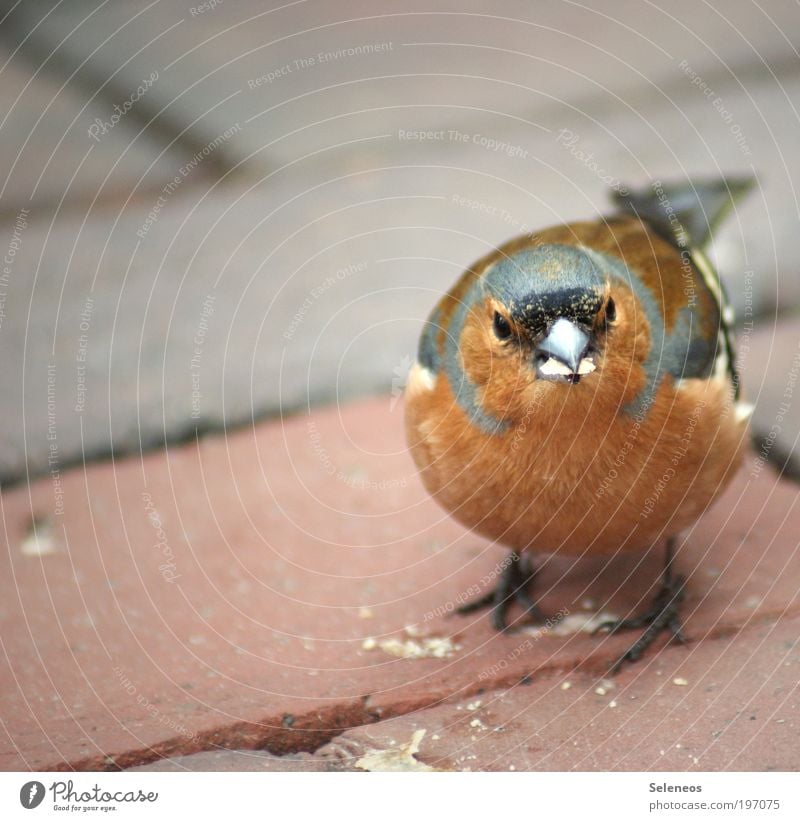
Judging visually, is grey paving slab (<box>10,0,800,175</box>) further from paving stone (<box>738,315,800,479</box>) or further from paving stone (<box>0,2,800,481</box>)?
paving stone (<box>738,315,800,479</box>)

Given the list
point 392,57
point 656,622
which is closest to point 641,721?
point 656,622

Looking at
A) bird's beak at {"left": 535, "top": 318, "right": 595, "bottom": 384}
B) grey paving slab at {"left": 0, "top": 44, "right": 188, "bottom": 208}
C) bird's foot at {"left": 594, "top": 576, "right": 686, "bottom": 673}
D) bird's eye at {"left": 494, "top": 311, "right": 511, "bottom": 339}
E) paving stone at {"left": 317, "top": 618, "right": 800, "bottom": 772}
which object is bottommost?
paving stone at {"left": 317, "top": 618, "right": 800, "bottom": 772}

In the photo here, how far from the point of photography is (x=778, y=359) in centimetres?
336

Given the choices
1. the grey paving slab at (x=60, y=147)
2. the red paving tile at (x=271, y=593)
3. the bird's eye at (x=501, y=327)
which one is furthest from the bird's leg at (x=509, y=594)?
the grey paving slab at (x=60, y=147)

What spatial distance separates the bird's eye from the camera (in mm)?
2018

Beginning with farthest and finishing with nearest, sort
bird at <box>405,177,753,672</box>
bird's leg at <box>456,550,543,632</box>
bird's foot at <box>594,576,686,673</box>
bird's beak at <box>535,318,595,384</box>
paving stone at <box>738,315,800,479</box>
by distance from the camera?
paving stone at <box>738,315,800,479</box>, bird's leg at <box>456,550,543,632</box>, bird's foot at <box>594,576,686,673</box>, bird at <box>405,177,753,672</box>, bird's beak at <box>535,318,595,384</box>

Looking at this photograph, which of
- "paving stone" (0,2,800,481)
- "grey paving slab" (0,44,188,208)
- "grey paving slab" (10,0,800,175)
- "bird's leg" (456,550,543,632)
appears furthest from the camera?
"grey paving slab" (10,0,800,175)

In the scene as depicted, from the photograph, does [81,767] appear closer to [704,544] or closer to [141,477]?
[141,477]

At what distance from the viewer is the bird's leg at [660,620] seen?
228cm

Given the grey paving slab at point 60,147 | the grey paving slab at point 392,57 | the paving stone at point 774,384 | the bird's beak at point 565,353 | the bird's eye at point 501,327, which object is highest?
the grey paving slab at point 392,57

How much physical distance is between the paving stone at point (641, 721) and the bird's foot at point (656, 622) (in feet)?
0.18

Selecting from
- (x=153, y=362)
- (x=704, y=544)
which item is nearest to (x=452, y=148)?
(x=153, y=362)

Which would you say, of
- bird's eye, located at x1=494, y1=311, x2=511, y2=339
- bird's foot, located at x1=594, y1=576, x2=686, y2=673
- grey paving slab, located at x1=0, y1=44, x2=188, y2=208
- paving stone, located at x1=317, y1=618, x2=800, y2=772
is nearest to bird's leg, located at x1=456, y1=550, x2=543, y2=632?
bird's foot, located at x1=594, y1=576, x2=686, y2=673

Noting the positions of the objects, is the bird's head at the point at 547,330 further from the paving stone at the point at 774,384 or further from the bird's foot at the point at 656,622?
the paving stone at the point at 774,384
